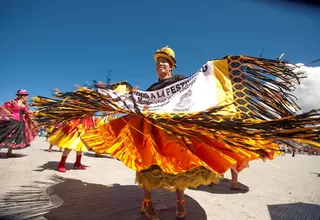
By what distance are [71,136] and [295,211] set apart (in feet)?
14.7

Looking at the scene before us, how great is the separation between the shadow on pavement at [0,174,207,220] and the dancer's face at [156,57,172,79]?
183 centimetres

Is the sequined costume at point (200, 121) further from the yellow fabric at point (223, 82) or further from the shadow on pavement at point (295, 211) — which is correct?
the shadow on pavement at point (295, 211)

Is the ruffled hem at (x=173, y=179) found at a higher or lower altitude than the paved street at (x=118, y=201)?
higher

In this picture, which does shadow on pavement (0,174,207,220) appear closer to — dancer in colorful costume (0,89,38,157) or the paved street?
the paved street

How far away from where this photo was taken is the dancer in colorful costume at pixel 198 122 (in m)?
1.53

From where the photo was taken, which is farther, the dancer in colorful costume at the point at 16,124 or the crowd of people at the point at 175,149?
the dancer in colorful costume at the point at 16,124

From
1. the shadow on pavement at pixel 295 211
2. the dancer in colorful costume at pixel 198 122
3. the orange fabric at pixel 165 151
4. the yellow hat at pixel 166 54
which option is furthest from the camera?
the yellow hat at pixel 166 54

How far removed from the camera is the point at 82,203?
2430 millimetres

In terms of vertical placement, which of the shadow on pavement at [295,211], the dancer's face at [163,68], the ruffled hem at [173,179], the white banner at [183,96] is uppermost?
the dancer's face at [163,68]

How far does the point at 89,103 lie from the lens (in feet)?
6.85

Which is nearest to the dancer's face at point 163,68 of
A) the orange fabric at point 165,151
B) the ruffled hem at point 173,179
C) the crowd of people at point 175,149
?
the crowd of people at point 175,149

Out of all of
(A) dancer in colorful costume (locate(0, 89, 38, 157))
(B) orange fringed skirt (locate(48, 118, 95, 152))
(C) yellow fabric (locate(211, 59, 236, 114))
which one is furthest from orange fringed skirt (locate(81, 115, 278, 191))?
(A) dancer in colorful costume (locate(0, 89, 38, 157))

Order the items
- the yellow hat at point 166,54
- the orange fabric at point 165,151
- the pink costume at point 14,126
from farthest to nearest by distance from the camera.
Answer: the pink costume at point 14,126
the yellow hat at point 166,54
the orange fabric at point 165,151

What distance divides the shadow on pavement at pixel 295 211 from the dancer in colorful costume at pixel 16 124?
19.7 feet
